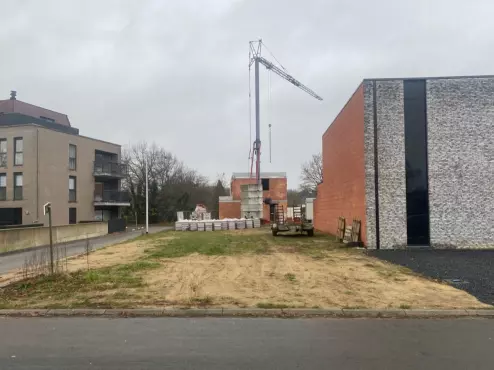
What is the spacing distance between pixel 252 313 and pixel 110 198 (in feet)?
137

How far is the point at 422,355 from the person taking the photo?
18.2ft

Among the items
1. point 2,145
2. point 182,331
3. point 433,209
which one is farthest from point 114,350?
point 2,145

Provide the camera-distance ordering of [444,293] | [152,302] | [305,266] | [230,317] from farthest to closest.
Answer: [305,266]
[444,293]
[152,302]
[230,317]

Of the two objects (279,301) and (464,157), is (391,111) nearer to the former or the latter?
(464,157)

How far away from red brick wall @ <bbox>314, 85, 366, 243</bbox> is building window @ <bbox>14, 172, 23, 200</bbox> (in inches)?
992

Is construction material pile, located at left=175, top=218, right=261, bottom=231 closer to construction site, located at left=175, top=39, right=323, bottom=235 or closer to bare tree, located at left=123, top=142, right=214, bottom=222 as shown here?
construction site, located at left=175, top=39, right=323, bottom=235

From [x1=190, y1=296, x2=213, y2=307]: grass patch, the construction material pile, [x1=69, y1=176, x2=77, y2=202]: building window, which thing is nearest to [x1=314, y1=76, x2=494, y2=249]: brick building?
[x1=190, y1=296, x2=213, y2=307]: grass patch

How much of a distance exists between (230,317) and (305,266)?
696 cm

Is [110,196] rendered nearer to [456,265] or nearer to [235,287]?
Answer: [456,265]

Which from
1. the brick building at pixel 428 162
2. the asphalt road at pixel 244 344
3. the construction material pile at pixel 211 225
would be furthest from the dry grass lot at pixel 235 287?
the construction material pile at pixel 211 225

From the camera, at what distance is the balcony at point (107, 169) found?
4541 centimetres

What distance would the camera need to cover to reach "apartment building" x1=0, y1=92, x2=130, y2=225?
121 ft

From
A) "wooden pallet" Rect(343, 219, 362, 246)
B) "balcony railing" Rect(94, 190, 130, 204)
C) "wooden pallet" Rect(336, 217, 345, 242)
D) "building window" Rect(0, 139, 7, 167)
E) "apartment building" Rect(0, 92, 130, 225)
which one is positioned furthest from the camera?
"balcony railing" Rect(94, 190, 130, 204)

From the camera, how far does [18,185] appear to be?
37.4 metres
